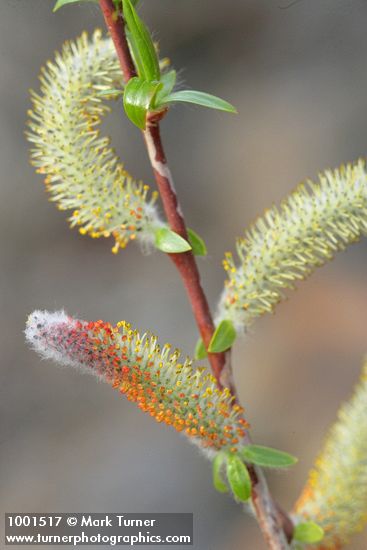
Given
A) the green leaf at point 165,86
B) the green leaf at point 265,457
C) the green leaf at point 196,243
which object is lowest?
the green leaf at point 265,457

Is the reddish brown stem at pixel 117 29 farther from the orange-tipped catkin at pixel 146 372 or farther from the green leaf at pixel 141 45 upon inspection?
the orange-tipped catkin at pixel 146 372

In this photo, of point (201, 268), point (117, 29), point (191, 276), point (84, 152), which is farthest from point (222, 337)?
point (201, 268)

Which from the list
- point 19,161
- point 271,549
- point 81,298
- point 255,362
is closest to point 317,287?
point 255,362

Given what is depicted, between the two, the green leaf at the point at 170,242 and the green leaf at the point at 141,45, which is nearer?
the green leaf at the point at 141,45

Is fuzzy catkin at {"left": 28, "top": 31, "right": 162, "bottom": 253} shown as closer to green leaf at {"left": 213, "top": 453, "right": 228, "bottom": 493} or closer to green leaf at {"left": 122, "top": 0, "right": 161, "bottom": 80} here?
green leaf at {"left": 122, "top": 0, "right": 161, "bottom": 80}

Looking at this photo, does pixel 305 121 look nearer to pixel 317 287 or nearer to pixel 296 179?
pixel 296 179

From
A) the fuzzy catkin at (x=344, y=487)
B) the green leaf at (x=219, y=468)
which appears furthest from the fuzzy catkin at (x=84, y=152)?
the fuzzy catkin at (x=344, y=487)
